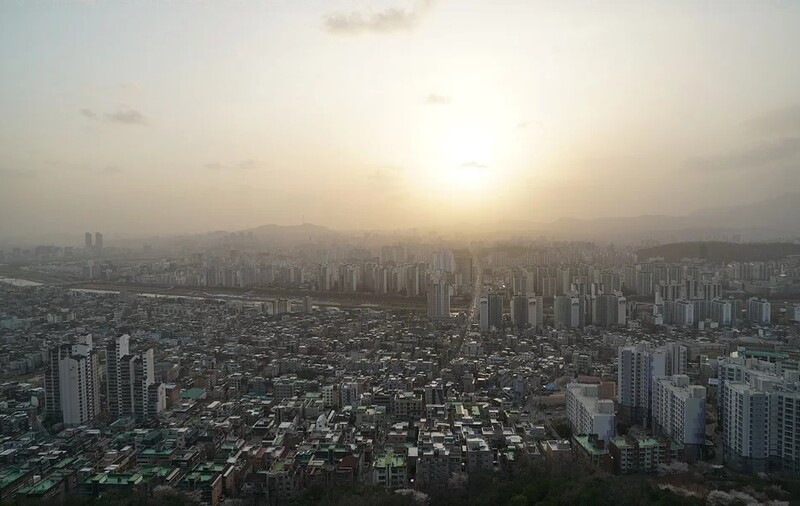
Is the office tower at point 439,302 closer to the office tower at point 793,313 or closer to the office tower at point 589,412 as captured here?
the office tower at point 793,313

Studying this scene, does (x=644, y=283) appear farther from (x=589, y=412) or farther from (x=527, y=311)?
(x=589, y=412)

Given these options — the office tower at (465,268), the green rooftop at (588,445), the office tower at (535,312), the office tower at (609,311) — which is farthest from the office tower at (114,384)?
the office tower at (465,268)

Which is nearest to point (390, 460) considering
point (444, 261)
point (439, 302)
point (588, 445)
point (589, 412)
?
point (588, 445)

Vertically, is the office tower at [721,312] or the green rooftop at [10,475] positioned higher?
the office tower at [721,312]

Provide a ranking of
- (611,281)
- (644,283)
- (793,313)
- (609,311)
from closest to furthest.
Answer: (793,313), (609,311), (644,283), (611,281)

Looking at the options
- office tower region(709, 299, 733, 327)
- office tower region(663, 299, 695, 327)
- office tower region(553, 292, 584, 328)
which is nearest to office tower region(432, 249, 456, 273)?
office tower region(553, 292, 584, 328)

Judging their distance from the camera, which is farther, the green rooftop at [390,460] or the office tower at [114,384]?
the office tower at [114,384]
